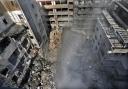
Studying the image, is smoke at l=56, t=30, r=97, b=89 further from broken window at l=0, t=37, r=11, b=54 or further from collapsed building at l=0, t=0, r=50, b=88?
broken window at l=0, t=37, r=11, b=54

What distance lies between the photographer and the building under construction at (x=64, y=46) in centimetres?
2023

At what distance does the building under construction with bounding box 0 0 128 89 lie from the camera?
2023 centimetres

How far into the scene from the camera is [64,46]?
32.6 meters

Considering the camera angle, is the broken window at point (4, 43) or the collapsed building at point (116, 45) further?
the broken window at point (4, 43)

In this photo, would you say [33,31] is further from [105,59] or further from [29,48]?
[105,59]

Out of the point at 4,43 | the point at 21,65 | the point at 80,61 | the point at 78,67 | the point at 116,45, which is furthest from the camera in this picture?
the point at 80,61

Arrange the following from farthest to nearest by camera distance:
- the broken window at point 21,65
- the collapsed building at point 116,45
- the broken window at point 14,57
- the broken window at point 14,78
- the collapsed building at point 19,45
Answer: the broken window at point 21,65 < the broken window at point 14,57 < the broken window at point 14,78 < the collapsed building at point 19,45 < the collapsed building at point 116,45


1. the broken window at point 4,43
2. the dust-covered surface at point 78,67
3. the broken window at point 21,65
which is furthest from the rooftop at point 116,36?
the broken window at point 21,65

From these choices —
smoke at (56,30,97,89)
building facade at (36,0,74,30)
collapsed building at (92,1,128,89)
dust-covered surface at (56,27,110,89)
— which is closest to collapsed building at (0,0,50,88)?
smoke at (56,30,97,89)

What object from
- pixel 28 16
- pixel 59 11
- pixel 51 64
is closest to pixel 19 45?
pixel 28 16

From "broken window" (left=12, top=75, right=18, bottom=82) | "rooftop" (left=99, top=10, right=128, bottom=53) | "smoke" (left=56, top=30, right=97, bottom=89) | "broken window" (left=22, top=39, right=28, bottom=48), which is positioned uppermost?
"rooftop" (left=99, top=10, right=128, bottom=53)

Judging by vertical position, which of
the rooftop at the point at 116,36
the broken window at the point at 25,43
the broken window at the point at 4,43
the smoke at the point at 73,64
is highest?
the rooftop at the point at 116,36

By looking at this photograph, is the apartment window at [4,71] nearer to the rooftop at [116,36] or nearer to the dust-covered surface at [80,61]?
the dust-covered surface at [80,61]

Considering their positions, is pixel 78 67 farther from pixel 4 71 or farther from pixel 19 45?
pixel 4 71
